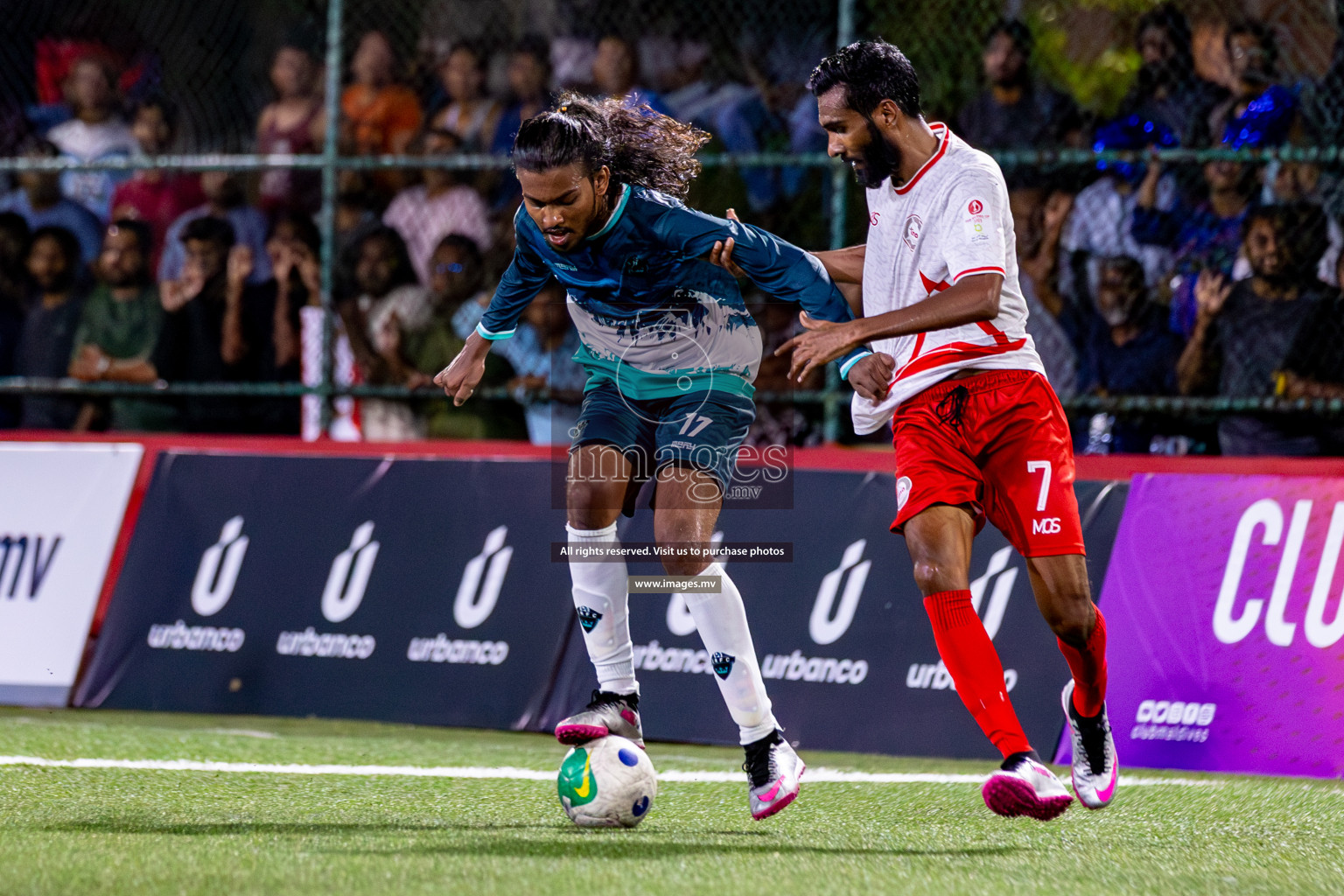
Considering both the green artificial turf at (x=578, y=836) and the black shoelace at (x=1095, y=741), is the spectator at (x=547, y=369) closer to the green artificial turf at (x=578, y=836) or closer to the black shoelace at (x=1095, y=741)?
the green artificial turf at (x=578, y=836)

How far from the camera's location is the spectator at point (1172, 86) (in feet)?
23.0

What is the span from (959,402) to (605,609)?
1.18 meters

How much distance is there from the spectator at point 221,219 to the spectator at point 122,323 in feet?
0.32

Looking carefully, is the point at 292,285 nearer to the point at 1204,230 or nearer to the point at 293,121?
the point at 293,121

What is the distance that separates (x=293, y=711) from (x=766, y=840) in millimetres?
3465

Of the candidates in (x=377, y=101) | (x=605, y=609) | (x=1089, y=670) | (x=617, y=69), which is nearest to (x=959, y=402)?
(x=1089, y=670)

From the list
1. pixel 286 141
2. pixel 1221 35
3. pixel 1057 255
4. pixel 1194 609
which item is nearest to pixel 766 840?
pixel 1194 609

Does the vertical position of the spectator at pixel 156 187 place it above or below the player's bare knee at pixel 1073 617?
above

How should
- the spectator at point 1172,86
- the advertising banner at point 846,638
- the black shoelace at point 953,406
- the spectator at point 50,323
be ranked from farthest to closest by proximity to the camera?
the spectator at point 50,323 → the spectator at point 1172,86 → the advertising banner at point 846,638 → the black shoelace at point 953,406

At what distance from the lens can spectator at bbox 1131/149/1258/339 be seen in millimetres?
6914

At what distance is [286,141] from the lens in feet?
30.4

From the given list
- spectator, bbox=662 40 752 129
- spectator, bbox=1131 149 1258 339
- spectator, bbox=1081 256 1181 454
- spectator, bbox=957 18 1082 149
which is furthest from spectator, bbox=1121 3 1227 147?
spectator, bbox=662 40 752 129

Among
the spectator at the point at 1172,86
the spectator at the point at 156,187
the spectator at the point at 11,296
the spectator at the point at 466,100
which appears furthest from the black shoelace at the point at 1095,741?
the spectator at the point at 11,296

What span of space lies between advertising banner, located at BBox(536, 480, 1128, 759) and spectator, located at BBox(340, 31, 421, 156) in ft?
10.1
